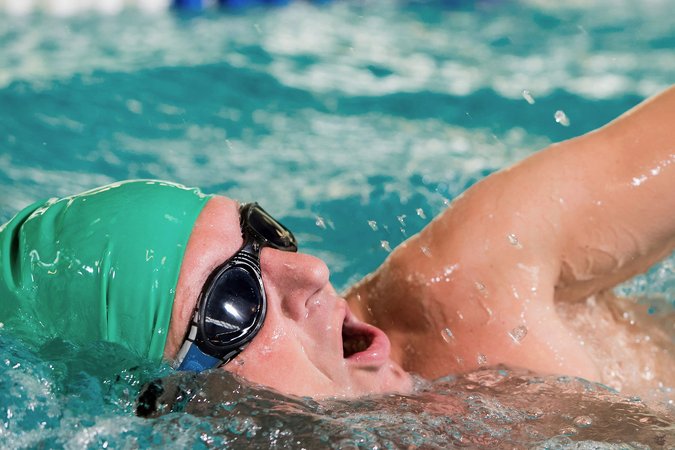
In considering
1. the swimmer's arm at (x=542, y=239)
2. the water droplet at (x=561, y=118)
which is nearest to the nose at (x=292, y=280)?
the swimmer's arm at (x=542, y=239)

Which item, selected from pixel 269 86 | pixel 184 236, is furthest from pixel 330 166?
pixel 184 236

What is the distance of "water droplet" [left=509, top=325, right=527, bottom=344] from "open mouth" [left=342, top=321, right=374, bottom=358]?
310mm

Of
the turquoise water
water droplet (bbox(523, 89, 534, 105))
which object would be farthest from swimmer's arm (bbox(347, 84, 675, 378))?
water droplet (bbox(523, 89, 534, 105))

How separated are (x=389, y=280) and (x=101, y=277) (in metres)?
0.70

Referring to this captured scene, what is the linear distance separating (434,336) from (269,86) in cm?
288

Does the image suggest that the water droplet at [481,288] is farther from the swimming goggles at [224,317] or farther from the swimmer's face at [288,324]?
the swimming goggles at [224,317]

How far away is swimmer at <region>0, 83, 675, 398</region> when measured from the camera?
66.7 inches

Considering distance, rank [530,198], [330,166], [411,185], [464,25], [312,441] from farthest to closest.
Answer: [464,25]
[330,166]
[411,185]
[530,198]
[312,441]

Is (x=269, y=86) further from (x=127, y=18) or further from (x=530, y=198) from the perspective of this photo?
(x=530, y=198)

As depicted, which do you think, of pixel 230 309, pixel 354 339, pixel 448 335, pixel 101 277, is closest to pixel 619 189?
pixel 448 335

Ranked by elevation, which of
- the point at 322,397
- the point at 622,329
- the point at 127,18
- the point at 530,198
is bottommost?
the point at 127,18

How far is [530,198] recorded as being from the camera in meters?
2.01

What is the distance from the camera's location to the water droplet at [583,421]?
1.74 m

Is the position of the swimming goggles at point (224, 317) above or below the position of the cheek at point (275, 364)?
above
